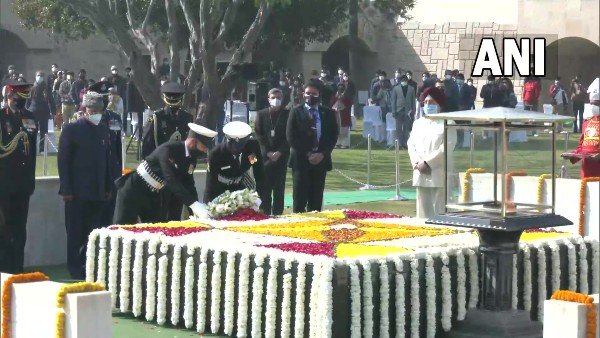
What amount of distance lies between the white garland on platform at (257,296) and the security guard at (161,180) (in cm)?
213

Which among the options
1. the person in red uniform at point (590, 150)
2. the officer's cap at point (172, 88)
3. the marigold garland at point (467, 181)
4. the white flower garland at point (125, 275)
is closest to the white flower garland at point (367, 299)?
the white flower garland at point (125, 275)

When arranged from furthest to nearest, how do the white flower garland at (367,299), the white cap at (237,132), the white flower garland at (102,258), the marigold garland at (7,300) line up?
the white cap at (237,132), the white flower garland at (102,258), the white flower garland at (367,299), the marigold garland at (7,300)

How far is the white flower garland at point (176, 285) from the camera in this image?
10383 millimetres

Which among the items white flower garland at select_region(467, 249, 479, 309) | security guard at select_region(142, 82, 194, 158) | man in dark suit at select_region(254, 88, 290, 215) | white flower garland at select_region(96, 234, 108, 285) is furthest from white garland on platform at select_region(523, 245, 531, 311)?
man in dark suit at select_region(254, 88, 290, 215)

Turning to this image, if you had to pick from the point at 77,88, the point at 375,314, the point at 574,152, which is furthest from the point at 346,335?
the point at 77,88

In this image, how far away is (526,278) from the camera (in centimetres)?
1048

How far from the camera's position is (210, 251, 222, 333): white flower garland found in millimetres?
10062

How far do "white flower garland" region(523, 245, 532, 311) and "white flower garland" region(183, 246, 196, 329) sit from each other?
2450 mm

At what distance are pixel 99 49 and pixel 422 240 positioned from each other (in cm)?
4055

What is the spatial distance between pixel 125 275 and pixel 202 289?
0.93 metres

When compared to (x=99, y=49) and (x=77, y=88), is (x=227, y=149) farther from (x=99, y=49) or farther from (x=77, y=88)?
(x=99, y=49)

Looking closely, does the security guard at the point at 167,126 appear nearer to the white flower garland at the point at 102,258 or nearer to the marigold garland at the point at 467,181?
the white flower garland at the point at 102,258

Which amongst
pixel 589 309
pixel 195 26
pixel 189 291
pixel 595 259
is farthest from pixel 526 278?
pixel 195 26

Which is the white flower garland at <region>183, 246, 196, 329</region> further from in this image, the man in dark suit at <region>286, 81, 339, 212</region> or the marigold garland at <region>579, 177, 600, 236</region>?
the man in dark suit at <region>286, 81, 339, 212</region>
